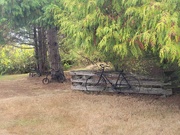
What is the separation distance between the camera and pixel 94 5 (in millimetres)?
4934

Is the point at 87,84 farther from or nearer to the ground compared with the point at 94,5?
nearer to the ground

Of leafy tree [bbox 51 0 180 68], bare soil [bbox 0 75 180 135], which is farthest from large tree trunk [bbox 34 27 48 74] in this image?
leafy tree [bbox 51 0 180 68]

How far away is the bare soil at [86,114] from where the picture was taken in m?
5.75

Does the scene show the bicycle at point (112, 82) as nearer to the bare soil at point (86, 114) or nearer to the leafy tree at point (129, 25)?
the bare soil at point (86, 114)

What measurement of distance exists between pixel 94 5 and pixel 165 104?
3596 mm

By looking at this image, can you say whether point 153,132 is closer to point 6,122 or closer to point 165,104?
point 165,104

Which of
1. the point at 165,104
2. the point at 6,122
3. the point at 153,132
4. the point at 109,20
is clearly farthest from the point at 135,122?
the point at 6,122

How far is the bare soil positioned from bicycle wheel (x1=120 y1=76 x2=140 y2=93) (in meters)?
0.21

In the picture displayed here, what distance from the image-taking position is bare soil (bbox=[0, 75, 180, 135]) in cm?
Answer: 575

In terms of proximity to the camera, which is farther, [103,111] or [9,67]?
[9,67]

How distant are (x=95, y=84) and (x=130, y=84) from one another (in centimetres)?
116

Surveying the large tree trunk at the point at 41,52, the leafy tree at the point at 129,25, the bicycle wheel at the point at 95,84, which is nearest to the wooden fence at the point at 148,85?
the bicycle wheel at the point at 95,84

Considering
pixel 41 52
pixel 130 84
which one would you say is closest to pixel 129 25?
pixel 130 84

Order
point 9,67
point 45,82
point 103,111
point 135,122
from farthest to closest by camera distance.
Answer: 1. point 9,67
2. point 45,82
3. point 103,111
4. point 135,122
